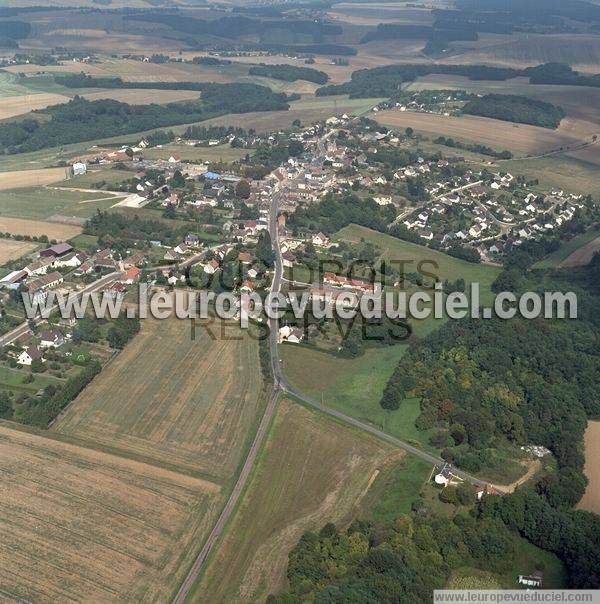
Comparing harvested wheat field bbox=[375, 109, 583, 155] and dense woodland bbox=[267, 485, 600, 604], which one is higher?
dense woodland bbox=[267, 485, 600, 604]

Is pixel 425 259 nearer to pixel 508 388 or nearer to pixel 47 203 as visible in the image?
pixel 508 388

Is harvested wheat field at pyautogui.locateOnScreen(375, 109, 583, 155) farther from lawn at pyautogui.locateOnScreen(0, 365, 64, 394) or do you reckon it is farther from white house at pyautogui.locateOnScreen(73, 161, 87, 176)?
lawn at pyautogui.locateOnScreen(0, 365, 64, 394)

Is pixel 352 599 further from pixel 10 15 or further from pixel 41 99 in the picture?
pixel 10 15

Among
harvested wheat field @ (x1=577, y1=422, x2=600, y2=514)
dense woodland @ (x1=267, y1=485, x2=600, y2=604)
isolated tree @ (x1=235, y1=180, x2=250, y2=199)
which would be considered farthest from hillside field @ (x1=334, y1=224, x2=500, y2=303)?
dense woodland @ (x1=267, y1=485, x2=600, y2=604)

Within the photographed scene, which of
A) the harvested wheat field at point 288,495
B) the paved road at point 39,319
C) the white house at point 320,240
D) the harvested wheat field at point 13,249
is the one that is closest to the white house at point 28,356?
the paved road at point 39,319

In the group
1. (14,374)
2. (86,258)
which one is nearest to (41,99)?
(86,258)

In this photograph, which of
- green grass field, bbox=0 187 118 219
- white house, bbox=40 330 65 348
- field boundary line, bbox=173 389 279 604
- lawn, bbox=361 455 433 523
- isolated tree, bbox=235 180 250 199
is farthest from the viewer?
isolated tree, bbox=235 180 250 199

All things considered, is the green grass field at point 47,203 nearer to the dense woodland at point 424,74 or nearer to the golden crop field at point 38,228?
the golden crop field at point 38,228
